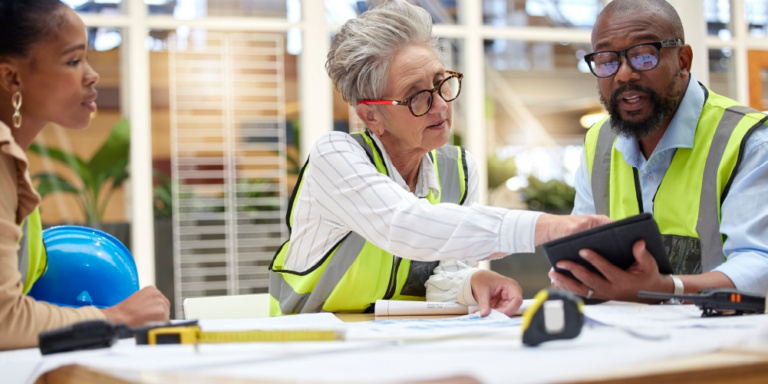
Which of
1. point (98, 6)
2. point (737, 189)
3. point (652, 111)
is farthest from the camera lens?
point (98, 6)

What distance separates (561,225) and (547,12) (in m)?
5.46

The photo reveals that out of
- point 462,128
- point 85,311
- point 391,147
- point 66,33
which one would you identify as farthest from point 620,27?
point 462,128

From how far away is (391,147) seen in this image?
6.25ft

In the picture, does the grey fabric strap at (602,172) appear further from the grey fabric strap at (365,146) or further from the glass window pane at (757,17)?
the glass window pane at (757,17)

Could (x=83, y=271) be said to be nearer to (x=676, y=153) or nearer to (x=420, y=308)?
(x=420, y=308)

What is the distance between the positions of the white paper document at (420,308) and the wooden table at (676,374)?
26.9 inches

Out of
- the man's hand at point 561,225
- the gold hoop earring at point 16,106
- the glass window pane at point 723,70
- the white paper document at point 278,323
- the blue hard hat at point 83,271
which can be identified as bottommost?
the white paper document at point 278,323

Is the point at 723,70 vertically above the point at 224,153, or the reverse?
the point at 723,70

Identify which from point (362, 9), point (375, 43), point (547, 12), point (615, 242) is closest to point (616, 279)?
point (615, 242)

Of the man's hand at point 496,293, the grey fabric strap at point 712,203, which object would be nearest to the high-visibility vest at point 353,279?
the man's hand at point 496,293

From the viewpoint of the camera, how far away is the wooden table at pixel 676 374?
715 millimetres

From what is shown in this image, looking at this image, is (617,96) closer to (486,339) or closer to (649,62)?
(649,62)

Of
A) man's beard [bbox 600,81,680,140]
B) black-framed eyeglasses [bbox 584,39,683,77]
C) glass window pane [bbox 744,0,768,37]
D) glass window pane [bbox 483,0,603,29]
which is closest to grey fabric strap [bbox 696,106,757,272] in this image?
man's beard [bbox 600,81,680,140]

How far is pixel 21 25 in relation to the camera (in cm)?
131
